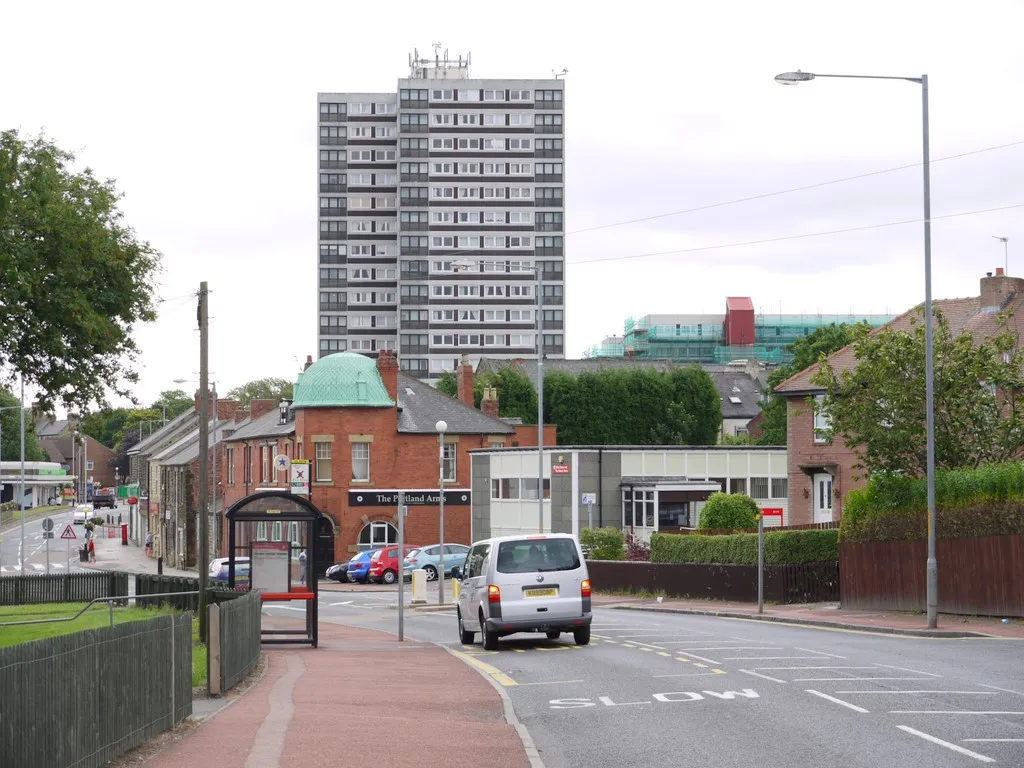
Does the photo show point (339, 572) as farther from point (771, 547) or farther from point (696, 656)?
point (696, 656)

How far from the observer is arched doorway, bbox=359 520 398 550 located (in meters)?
66.2

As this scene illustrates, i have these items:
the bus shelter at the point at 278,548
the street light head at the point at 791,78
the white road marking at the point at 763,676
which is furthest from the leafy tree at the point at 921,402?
the white road marking at the point at 763,676

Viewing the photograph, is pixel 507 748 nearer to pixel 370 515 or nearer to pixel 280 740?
pixel 280 740

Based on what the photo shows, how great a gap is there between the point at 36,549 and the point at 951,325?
237 ft

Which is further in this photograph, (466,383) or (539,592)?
(466,383)

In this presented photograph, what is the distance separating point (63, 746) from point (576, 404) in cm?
7730

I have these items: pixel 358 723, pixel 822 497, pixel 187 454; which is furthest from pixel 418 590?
pixel 187 454

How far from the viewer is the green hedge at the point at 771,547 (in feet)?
123

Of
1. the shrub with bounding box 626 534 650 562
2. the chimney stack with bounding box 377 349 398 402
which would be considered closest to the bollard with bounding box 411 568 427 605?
the shrub with bounding box 626 534 650 562

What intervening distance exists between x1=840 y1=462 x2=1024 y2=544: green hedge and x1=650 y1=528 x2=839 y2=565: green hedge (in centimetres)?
392

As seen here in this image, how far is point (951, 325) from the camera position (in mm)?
48000

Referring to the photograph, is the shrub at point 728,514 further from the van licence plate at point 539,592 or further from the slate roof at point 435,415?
the slate roof at point 435,415

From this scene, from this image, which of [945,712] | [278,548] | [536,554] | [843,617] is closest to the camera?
[945,712]

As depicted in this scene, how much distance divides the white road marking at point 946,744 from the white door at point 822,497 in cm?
3986
